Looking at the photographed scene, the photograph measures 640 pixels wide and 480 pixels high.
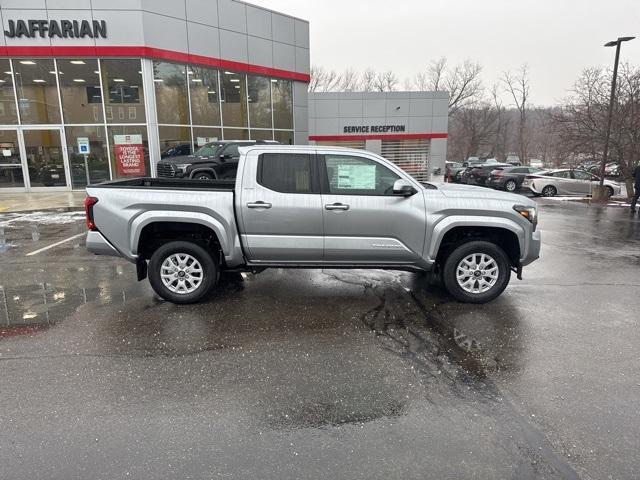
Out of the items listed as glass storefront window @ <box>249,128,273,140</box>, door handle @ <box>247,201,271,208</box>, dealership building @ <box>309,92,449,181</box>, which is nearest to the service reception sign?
glass storefront window @ <box>249,128,273,140</box>

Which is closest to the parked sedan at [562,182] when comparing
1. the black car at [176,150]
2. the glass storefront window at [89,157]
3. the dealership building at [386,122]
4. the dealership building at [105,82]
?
the dealership building at [386,122]

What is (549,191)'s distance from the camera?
21109mm

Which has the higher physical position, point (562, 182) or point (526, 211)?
point (526, 211)

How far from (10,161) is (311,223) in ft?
59.5

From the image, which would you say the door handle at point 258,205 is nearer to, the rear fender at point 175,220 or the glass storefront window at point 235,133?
the rear fender at point 175,220

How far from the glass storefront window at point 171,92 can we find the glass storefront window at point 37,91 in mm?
3992

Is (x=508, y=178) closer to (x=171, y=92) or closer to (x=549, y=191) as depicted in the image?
(x=549, y=191)

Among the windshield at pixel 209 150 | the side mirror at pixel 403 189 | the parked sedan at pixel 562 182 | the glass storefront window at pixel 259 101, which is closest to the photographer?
the side mirror at pixel 403 189

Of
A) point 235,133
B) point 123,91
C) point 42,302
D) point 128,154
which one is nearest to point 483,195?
point 42,302

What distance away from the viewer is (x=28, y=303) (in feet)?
18.4

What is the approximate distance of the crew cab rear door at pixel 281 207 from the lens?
208 inches

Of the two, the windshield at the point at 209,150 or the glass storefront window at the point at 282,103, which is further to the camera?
the glass storefront window at the point at 282,103

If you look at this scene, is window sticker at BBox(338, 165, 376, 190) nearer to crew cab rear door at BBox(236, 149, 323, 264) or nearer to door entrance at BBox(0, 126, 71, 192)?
crew cab rear door at BBox(236, 149, 323, 264)

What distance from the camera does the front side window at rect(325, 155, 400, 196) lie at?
5340 millimetres
